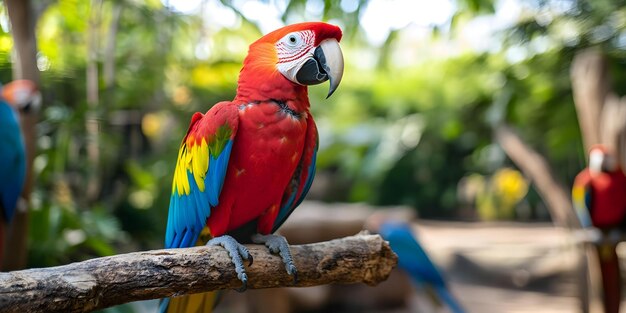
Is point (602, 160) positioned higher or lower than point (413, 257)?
higher

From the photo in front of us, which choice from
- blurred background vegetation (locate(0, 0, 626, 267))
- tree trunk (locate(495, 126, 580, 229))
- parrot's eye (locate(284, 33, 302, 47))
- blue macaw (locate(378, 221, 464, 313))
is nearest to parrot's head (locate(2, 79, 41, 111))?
blurred background vegetation (locate(0, 0, 626, 267))

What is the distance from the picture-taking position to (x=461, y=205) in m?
6.82

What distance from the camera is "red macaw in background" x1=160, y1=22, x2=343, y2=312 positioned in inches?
35.9

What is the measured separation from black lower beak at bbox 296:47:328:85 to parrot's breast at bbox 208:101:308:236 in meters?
0.08

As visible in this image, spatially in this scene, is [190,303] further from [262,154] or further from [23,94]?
[23,94]

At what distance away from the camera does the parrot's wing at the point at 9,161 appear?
5.13 feet

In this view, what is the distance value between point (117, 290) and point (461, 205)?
635 centimetres

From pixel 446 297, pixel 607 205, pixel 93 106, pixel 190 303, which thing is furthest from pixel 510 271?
pixel 190 303

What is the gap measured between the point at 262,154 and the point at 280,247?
0.64ft

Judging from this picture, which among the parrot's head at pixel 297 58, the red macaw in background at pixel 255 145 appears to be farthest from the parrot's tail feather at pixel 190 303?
the parrot's head at pixel 297 58

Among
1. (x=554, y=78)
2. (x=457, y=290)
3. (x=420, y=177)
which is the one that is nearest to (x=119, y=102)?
(x=554, y=78)

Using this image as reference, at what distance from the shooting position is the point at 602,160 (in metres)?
Result: 2.42

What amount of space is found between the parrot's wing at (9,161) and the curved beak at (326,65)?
1.07 meters

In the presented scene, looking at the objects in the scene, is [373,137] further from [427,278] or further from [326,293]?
[427,278]
